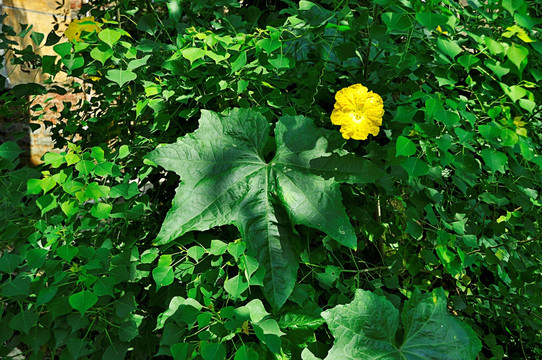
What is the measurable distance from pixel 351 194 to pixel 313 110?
0.85ft

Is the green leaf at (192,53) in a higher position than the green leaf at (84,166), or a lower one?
higher

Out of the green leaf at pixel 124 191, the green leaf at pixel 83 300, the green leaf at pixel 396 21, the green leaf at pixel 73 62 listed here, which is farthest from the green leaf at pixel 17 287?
the green leaf at pixel 396 21

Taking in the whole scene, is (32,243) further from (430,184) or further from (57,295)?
(430,184)

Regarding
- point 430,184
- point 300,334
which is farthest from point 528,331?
point 300,334

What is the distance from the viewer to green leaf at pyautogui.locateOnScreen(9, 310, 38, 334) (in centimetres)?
113

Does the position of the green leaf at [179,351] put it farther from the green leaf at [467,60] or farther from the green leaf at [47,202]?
the green leaf at [467,60]

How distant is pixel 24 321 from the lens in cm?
114

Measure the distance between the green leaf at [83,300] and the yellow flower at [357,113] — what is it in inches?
27.1

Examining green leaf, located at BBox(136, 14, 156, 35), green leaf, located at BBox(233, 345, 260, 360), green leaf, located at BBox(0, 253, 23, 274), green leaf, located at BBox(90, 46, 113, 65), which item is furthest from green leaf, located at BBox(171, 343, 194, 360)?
green leaf, located at BBox(136, 14, 156, 35)

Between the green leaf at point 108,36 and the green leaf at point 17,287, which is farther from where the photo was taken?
the green leaf at point 108,36

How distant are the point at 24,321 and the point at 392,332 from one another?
2.69 ft

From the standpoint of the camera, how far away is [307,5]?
1.33 metres

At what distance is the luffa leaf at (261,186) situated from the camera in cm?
113

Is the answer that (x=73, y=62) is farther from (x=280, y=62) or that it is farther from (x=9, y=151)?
(x=280, y=62)
